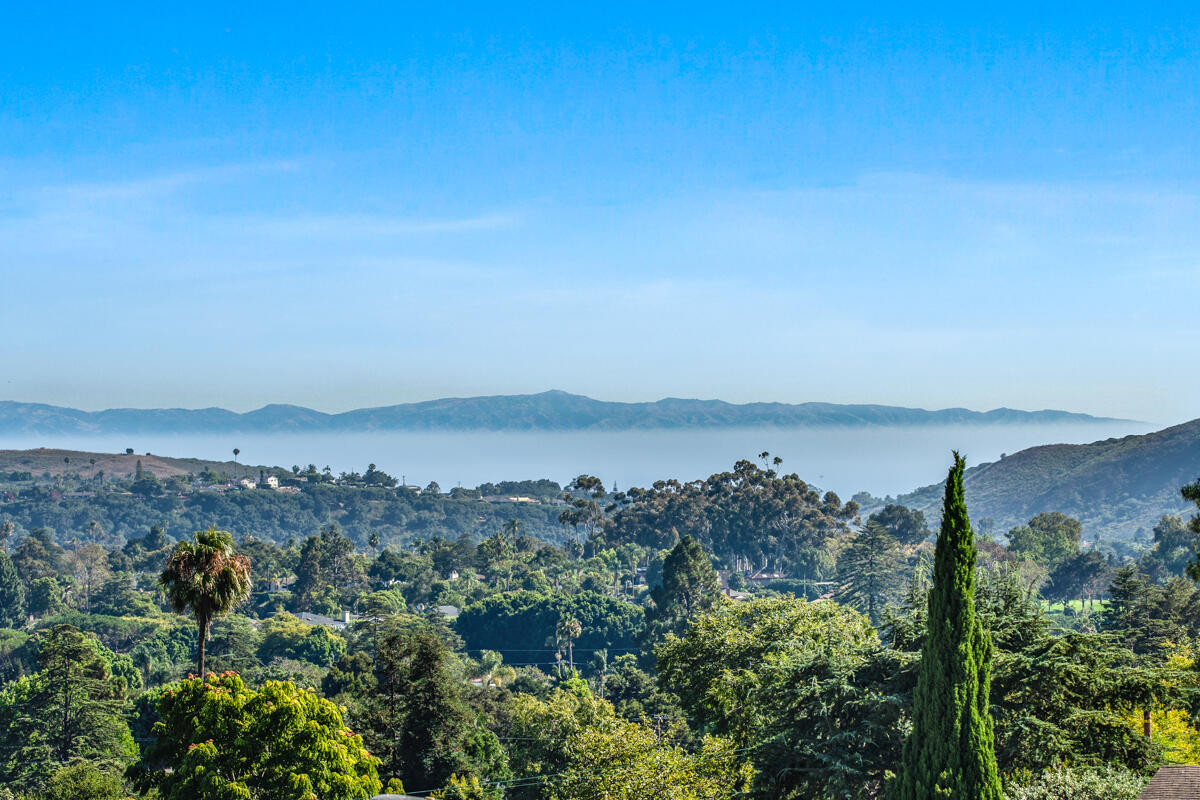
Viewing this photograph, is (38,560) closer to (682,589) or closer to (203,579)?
(682,589)

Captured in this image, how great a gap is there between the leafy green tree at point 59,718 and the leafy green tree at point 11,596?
66.9 m

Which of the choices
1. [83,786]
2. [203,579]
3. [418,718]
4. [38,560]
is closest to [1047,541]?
[418,718]

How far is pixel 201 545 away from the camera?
1070 inches

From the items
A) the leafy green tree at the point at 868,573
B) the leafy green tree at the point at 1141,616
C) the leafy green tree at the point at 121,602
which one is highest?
the leafy green tree at the point at 1141,616

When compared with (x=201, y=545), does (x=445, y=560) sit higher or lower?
lower

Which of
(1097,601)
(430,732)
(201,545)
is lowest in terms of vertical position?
(1097,601)

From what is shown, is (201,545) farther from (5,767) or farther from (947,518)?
(5,767)

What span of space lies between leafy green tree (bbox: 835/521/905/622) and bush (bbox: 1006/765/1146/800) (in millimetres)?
66491

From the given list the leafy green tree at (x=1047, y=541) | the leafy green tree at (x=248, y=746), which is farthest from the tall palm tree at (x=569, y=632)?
the leafy green tree at (x=248, y=746)

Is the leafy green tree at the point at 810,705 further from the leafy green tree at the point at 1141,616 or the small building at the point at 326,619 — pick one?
the small building at the point at 326,619

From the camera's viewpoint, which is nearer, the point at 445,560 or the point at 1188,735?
the point at 1188,735

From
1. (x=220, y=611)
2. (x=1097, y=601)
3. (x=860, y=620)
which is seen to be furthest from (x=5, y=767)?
(x=1097, y=601)

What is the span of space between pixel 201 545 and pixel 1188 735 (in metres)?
27.5

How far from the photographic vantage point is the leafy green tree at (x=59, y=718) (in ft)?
140
